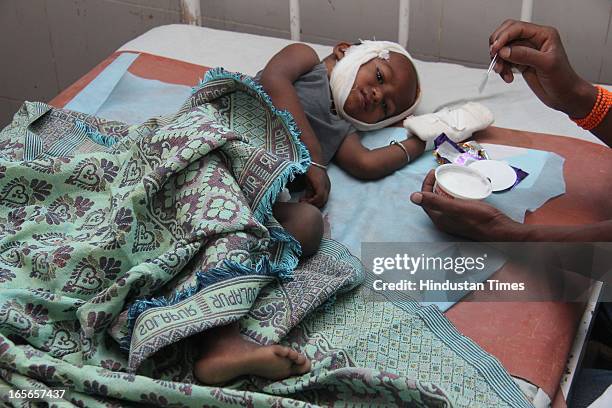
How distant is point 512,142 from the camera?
152 cm

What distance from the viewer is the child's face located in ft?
4.98

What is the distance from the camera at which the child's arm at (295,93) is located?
1.35 meters

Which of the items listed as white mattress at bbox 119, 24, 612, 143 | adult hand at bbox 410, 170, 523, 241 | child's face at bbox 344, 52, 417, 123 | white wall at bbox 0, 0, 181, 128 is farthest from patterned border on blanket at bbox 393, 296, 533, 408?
white wall at bbox 0, 0, 181, 128

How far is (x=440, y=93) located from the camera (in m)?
1.66

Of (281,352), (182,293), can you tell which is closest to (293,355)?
(281,352)

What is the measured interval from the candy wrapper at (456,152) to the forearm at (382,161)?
0.18 ft

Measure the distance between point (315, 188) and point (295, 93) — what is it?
0.23 m

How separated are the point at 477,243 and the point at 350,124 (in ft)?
1.38

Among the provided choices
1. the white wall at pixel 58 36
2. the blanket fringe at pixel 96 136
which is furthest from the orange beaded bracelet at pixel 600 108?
the white wall at pixel 58 36

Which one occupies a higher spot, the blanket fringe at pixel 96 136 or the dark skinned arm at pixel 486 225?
the blanket fringe at pixel 96 136

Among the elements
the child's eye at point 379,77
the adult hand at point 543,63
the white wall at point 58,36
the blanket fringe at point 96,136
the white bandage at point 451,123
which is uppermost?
the adult hand at point 543,63

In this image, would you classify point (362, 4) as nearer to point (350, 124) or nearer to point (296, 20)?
point (296, 20)

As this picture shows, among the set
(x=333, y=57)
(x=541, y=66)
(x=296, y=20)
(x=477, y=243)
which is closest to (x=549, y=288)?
(x=477, y=243)

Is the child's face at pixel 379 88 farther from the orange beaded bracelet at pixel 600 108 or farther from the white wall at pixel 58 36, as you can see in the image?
the white wall at pixel 58 36
